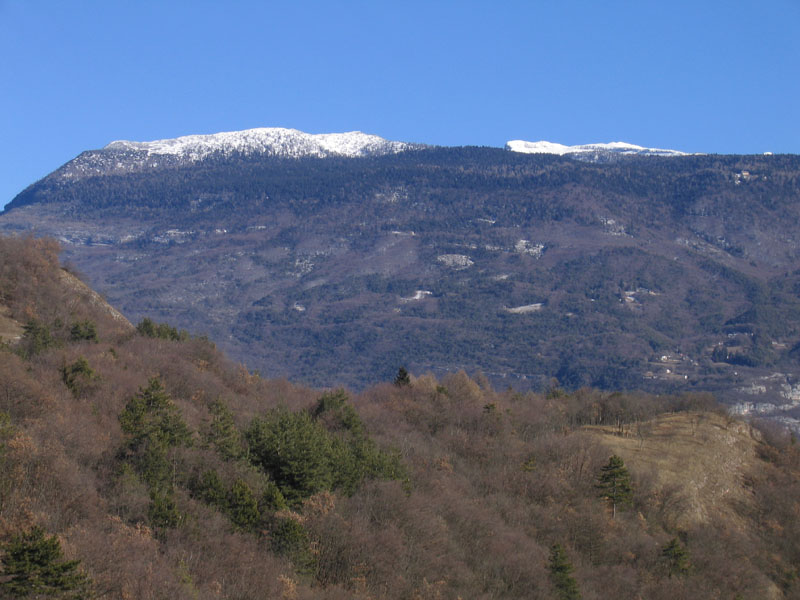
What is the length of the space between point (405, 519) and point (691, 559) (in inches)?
1099

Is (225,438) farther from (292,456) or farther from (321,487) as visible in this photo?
(321,487)

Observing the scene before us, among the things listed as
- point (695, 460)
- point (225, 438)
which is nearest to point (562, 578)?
point (225, 438)

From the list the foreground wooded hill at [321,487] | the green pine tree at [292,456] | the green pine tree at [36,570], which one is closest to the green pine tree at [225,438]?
the foreground wooded hill at [321,487]

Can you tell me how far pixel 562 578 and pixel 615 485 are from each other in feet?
68.3

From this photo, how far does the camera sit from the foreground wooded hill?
35.3m

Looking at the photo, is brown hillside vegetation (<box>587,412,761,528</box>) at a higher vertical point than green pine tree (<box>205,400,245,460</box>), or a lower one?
lower

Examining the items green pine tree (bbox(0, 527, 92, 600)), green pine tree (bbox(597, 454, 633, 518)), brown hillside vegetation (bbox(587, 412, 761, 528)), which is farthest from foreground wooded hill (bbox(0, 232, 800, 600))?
brown hillside vegetation (bbox(587, 412, 761, 528))

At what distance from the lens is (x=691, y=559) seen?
6481 centimetres

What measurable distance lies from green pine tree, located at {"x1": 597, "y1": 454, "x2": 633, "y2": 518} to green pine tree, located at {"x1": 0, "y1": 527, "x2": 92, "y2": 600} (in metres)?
50.6

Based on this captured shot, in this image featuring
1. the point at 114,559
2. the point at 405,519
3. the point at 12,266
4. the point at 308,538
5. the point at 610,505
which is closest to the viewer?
the point at 114,559

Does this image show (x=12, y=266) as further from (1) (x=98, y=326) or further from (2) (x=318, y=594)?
(2) (x=318, y=594)

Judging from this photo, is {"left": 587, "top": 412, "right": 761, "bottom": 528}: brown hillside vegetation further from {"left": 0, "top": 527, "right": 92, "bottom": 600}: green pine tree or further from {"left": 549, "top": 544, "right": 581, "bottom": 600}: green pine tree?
{"left": 0, "top": 527, "right": 92, "bottom": 600}: green pine tree

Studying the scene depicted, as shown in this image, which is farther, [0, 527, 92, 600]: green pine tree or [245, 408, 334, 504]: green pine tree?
[245, 408, 334, 504]: green pine tree

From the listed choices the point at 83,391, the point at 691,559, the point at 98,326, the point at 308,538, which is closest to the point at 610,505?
the point at 691,559
